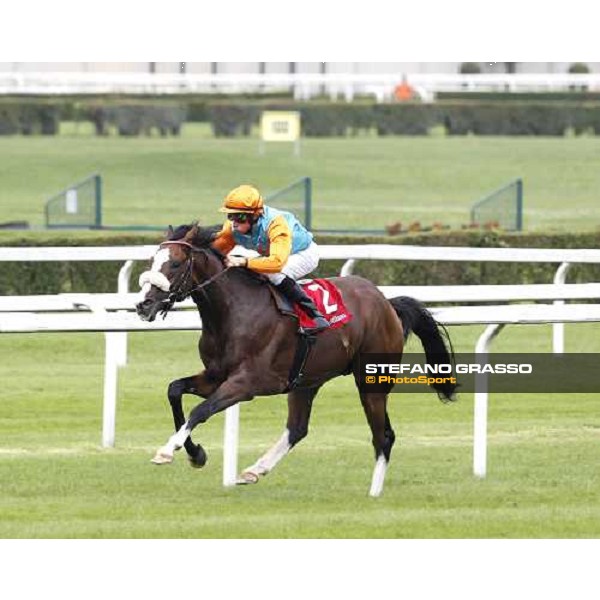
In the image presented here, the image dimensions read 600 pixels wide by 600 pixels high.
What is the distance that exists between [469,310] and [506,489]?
948mm

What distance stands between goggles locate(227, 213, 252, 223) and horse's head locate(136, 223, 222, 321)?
0.13 m

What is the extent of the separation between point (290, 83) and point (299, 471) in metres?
31.8

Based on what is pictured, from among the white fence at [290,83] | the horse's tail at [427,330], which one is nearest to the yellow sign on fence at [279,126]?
the white fence at [290,83]

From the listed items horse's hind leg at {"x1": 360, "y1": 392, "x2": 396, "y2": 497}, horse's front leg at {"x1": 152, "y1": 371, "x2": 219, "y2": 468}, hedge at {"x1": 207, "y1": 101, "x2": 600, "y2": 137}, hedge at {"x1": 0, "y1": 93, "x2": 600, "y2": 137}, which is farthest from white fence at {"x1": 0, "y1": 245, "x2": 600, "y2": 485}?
hedge at {"x1": 207, "y1": 101, "x2": 600, "y2": 137}

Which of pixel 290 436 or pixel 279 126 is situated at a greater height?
pixel 279 126

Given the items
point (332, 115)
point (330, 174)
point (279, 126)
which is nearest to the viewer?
point (279, 126)

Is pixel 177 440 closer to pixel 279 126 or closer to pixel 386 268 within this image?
pixel 386 268

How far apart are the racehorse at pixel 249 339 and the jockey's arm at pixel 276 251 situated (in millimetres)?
185

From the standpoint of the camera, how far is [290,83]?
135ft

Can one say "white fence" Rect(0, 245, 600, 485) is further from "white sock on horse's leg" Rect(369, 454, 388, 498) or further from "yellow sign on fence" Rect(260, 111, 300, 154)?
"yellow sign on fence" Rect(260, 111, 300, 154)

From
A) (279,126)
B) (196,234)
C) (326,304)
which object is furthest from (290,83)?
(196,234)

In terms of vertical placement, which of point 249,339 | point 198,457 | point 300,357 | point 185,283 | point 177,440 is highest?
point 185,283

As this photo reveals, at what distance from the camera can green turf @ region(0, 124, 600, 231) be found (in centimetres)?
2831

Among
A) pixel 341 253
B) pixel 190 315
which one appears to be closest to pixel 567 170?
pixel 341 253
